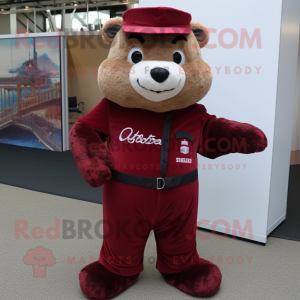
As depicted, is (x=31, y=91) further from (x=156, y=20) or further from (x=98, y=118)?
(x=156, y=20)

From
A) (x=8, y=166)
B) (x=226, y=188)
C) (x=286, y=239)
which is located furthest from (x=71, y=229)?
(x=8, y=166)

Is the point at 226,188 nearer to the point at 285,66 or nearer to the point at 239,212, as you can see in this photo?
the point at 239,212

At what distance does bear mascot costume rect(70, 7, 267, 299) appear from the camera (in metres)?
1.71

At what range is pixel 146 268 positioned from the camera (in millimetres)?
2318

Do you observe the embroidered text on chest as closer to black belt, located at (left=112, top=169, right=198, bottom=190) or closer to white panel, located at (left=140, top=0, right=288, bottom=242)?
black belt, located at (left=112, top=169, right=198, bottom=190)

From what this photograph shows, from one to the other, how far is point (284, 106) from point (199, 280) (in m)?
1.44

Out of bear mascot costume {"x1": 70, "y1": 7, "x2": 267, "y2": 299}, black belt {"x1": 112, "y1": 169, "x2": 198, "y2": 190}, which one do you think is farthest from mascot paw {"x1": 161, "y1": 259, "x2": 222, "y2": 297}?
black belt {"x1": 112, "y1": 169, "x2": 198, "y2": 190}

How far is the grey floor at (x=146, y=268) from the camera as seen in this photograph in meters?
2.05

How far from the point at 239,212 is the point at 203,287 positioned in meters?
0.93

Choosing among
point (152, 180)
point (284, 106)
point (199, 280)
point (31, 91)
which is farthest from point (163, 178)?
point (31, 91)

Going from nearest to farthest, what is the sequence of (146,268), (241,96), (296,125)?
(146,268) < (241,96) < (296,125)

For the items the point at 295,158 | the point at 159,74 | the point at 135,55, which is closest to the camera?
the point at 159,74

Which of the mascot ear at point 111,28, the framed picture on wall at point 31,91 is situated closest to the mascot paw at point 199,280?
the mascot ear at point 111,28

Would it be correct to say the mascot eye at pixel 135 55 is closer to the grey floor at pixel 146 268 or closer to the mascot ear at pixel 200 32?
the mascot ear at pixel 200 32
